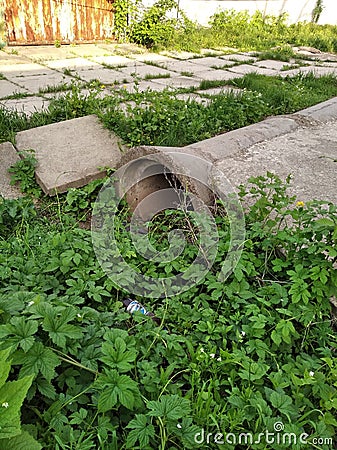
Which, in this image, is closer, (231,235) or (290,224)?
(231,235)

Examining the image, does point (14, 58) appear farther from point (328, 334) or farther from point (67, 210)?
point (328, 334)

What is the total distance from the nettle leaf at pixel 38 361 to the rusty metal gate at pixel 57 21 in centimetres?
703

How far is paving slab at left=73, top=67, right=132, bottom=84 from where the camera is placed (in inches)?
219

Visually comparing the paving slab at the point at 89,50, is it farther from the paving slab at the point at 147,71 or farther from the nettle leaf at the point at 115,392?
the nettle leaf at the point at 115,392

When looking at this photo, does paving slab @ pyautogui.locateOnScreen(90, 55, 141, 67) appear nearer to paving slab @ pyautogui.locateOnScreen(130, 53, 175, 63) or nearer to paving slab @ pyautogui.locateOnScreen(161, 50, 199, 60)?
paving slab @ pyautogui.locateOnScreen(130, 53, 175, 63)

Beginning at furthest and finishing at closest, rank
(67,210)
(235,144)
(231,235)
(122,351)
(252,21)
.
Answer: (252,21), (235,144), (67,210), (231,235), (122,351)

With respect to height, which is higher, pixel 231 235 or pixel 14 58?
pixel 231 235

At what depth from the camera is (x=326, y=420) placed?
1.55 meters

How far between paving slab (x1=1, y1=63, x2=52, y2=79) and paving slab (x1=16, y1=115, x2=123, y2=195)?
2.25 m

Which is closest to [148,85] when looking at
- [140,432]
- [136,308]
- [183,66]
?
[183,66]

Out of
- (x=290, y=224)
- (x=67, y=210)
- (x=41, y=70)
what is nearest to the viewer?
(x=290, y=224)

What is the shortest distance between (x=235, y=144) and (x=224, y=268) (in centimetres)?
144

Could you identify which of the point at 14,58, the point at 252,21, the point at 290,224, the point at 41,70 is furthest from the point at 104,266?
the point at 252,21

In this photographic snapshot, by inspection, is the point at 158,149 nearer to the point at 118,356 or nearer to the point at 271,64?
the point at 118,356
